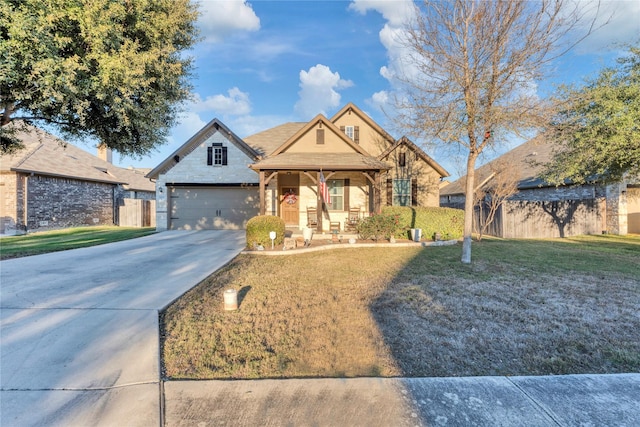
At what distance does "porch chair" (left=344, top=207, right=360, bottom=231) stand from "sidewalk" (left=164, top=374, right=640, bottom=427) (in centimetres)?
1134

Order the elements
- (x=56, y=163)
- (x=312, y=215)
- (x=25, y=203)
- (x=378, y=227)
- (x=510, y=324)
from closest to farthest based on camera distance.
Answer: (x=510, y=324)
(x=378, y=227)
(x=312, y=215)
(x=25, y=203)
(x=56, y=163)

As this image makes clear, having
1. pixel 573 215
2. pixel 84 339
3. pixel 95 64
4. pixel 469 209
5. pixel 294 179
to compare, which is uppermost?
pixel 95 64

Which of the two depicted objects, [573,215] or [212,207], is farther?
[212,207]

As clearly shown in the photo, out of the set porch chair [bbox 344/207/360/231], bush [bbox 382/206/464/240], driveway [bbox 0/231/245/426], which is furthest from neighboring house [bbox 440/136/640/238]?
driveway [bbox 0/231/245/426]

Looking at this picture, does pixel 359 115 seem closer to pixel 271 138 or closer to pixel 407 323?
pixel 271 138

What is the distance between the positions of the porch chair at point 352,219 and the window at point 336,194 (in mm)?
555

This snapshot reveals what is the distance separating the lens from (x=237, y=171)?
16.3 meters

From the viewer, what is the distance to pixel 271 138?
61.5 feet

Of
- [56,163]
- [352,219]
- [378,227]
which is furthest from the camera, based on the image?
Result: [56,163]

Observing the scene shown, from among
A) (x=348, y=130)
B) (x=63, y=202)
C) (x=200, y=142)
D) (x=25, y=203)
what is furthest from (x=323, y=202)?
(x=63, y=202)

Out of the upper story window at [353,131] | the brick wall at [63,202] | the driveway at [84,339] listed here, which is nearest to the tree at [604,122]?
the upper story window at [353,131]

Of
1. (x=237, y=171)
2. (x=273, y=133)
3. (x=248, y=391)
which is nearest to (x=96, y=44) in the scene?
(x=248, y=391)

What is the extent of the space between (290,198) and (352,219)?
11.3 ft

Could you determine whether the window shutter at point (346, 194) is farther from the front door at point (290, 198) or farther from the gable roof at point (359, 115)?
the gable roof at point (359, 115)
